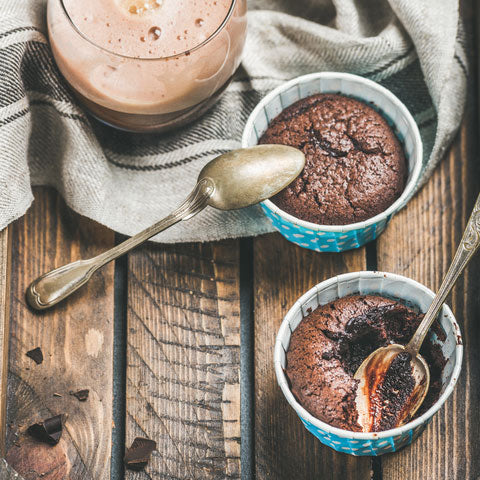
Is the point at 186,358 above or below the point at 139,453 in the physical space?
above

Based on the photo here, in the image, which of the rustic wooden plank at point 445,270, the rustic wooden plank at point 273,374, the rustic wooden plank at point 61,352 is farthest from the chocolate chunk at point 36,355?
the rustic wooden plank at point 445,270

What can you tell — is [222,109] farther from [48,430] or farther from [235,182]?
[48,430]

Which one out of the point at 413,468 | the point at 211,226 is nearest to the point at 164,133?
the point at 211,226

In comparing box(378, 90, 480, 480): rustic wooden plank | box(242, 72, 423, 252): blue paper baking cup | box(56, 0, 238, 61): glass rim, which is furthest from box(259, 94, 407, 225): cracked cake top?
box(56, 0, 238, 61): glass rim

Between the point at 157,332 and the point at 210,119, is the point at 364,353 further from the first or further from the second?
the point at 210,119

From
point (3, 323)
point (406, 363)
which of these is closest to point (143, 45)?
point (3, 323)

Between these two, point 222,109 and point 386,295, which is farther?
point 222,109

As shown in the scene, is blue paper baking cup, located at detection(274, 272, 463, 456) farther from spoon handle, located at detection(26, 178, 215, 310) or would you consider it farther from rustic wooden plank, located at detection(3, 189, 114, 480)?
rustic wooden plank, located at detection(3, 189, 114, 480)
